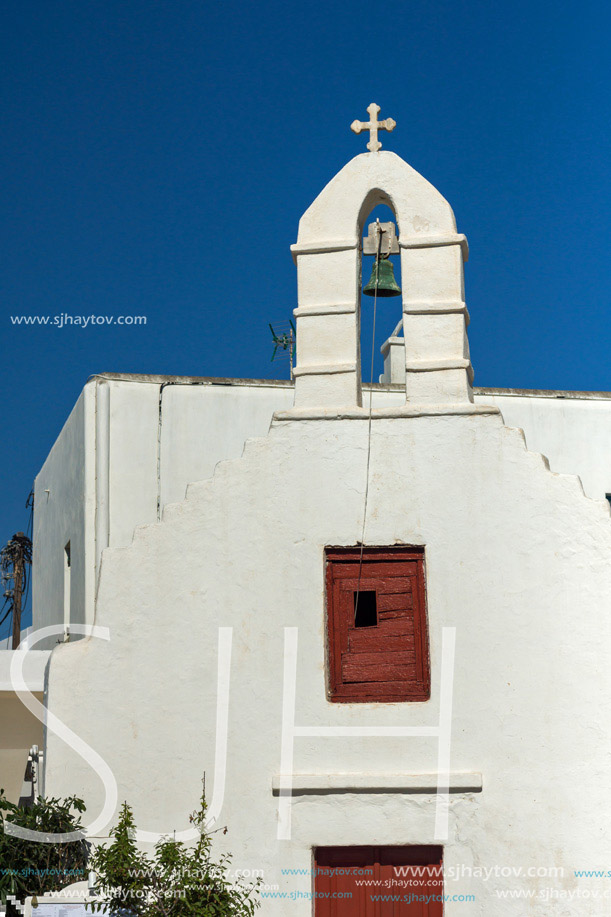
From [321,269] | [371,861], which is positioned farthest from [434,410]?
[371,861]

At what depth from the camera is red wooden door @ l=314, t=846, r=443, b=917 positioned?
396 inches

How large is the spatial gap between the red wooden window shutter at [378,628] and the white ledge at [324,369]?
5.21 ft

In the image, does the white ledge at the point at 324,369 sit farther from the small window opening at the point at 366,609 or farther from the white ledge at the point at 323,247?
the small window opening at the point at 366,609

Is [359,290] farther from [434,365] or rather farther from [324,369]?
[434,365]

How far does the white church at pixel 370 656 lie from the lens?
1007cm

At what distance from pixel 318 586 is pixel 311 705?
99cm

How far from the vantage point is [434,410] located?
1060 centimetres

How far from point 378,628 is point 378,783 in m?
1.28

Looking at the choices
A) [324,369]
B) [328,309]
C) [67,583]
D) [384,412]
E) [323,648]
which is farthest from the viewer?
[67,583]

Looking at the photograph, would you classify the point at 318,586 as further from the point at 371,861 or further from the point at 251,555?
the point at 371,861

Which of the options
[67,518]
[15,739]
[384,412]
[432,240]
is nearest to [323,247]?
[432,240]

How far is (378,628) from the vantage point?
34.4 feet

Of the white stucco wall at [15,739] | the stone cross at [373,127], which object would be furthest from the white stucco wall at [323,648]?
the white stucco wall at [15,739]

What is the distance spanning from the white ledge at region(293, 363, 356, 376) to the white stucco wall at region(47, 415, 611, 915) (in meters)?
0.50
